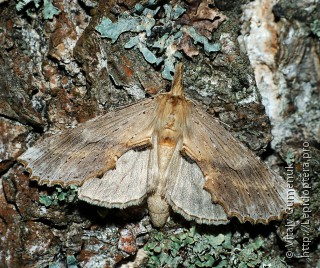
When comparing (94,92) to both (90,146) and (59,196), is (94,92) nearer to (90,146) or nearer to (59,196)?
(90,146)

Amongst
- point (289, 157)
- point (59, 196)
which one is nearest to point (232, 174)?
point (289, 157)

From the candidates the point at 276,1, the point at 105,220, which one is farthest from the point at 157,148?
the point at 276,1

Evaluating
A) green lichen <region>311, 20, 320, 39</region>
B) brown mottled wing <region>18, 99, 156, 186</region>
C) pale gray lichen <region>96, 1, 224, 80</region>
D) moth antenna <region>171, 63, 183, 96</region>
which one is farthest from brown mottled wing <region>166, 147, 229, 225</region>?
green lichen <region>311, 20, 320, 39</region>

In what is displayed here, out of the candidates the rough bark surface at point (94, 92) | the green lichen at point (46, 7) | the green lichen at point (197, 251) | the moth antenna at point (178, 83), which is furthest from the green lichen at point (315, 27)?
the green lichen at point (46, 7)

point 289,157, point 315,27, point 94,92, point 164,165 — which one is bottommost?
point 164,165

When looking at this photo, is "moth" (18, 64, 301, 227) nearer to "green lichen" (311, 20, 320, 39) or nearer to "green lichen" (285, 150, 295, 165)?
"green lichen" (285, 150, 295, 165)
